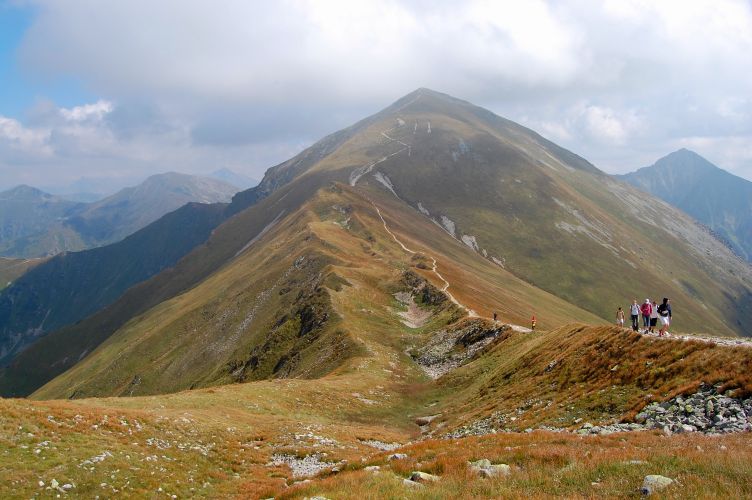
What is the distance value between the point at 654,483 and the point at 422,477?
24.0 ft

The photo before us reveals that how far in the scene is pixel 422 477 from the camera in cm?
1716

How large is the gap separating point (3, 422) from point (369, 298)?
7019 centimetres

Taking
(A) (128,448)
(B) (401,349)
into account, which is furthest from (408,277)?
(A) (128,448)

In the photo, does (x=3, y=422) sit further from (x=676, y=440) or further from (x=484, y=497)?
(x=676, y=440)

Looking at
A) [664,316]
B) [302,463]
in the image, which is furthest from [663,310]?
[302,463]

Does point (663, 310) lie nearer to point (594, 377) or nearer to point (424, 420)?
point (594, 377)

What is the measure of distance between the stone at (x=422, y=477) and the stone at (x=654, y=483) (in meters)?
6.42

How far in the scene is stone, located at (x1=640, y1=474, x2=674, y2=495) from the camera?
13426 millimetres

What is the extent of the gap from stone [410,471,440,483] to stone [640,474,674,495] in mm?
6423

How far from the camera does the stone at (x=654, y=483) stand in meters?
13.4

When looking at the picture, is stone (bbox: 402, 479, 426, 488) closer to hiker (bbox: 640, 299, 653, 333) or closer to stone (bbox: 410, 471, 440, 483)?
stone (bbox: 410, 471, 440, 483)

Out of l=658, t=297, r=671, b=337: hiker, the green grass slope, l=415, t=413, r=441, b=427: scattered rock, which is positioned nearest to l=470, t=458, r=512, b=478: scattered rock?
l=658, t=297, r=671, b=337: hiker

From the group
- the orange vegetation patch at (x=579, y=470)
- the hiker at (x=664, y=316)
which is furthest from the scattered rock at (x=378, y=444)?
the hiker at (x=664, y=316)

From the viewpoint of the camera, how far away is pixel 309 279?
105812 mm
